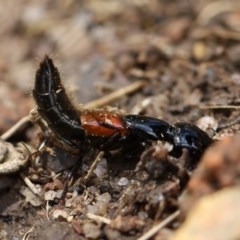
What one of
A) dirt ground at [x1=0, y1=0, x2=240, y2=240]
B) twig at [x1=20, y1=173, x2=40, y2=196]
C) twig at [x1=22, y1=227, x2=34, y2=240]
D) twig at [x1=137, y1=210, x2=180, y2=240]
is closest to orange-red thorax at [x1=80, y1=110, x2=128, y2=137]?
dirt ground at [x1=0, y1=0, x2=240, y2=240]

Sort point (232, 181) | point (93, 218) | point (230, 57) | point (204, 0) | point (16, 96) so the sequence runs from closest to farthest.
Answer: point (232, 181) → point (93, 218) → point (230, 57) → point (16, 96) → point (204, 0)

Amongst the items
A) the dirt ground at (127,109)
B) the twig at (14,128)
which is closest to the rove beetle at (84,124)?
the dirt ground at (127,109)

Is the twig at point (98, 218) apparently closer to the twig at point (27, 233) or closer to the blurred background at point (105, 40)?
the twig at point (27, 233)

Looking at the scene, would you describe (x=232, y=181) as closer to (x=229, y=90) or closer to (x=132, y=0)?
(x=229, y=90)

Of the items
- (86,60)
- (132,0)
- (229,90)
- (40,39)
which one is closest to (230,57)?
(229,90)

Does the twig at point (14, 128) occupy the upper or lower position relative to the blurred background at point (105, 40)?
upper

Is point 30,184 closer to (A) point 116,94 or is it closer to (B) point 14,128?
(B) point 14,128
